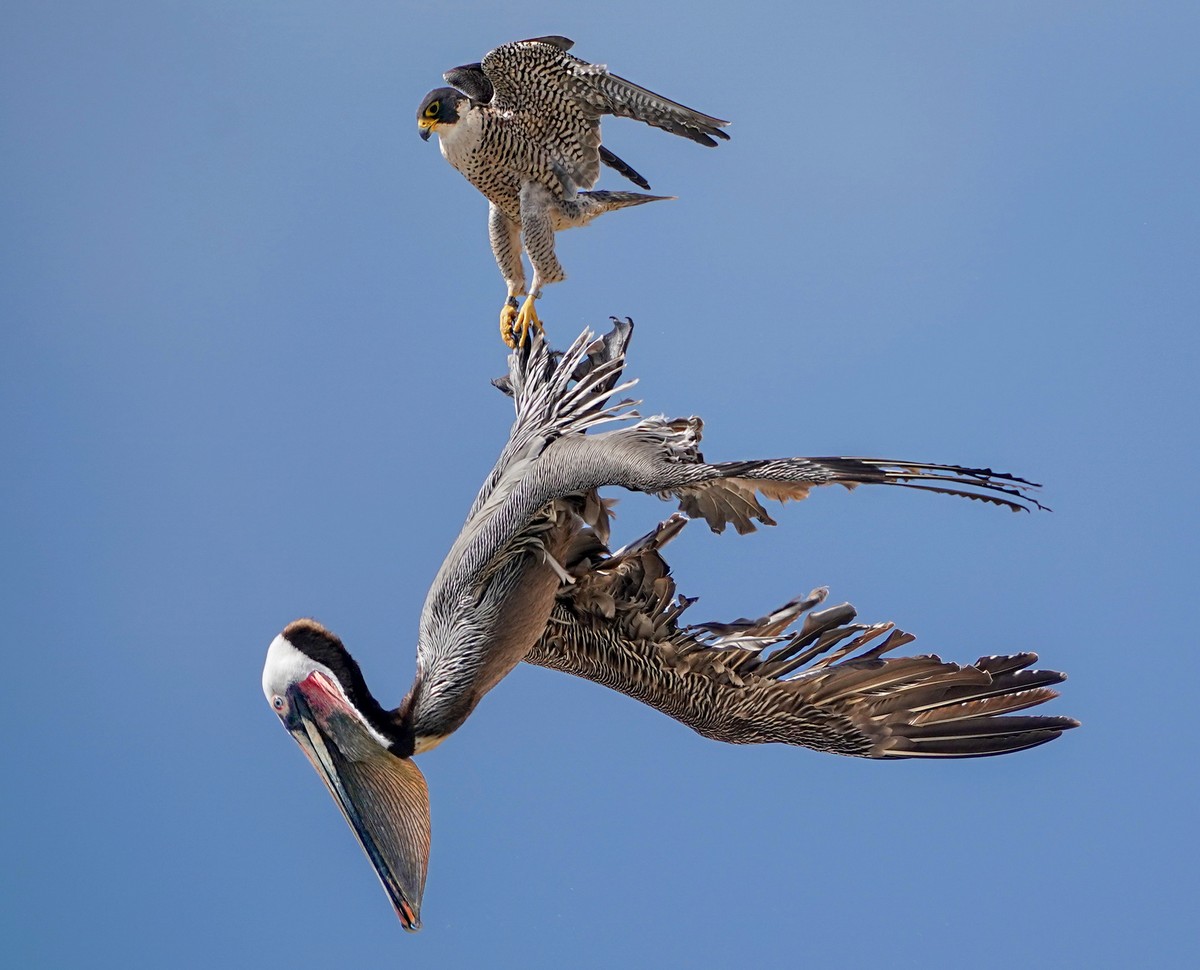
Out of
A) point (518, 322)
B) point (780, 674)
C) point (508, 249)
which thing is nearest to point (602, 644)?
point (780, 674)

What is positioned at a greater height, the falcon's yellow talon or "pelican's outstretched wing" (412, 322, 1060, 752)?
the falcon's yellow talon

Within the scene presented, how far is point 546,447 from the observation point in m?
4.67

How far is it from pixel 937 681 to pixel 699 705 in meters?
0.74

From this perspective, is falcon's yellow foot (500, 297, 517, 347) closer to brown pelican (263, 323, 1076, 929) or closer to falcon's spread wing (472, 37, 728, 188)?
brown pelican (263, 323, 1076, 929)

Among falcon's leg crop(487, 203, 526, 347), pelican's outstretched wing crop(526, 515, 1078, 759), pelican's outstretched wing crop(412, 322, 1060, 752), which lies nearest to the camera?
pelican's outstretched wing crop(412, 322, 1060, 752)

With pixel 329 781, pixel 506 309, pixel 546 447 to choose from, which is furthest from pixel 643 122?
pixel 329 781

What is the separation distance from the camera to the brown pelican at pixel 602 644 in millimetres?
4273

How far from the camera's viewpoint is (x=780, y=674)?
4.90m

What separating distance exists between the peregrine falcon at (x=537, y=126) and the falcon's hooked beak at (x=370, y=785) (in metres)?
1.39

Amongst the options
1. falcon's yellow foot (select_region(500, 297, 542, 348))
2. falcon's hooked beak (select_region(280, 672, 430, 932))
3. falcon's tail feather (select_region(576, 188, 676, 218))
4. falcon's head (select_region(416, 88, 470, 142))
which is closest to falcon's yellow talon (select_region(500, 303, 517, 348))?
falcon's yellow foot (select_region(500, 297, 542, 348))

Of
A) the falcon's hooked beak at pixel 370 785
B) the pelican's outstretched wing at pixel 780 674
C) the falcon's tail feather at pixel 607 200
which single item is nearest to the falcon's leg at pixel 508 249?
the falcon's tail feather at pixel 607 200

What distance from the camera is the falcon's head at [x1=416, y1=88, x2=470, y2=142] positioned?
504 cm

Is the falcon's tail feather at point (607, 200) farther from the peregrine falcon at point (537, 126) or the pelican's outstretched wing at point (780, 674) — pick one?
the pelican's outstretched wing at point (780, 674)

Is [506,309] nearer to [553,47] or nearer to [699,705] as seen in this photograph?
[553,47]
